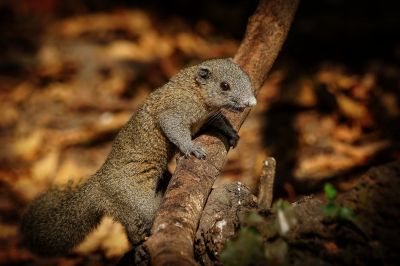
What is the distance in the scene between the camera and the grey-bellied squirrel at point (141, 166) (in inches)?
223

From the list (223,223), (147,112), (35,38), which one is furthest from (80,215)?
(35,38)

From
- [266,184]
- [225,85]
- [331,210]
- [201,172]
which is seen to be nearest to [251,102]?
[225,85]

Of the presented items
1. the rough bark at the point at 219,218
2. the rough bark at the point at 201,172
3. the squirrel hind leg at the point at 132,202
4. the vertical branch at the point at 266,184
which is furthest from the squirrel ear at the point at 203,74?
the vertical branch at the point at 266,184

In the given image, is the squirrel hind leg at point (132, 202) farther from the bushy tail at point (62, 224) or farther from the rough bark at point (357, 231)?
the rough bark at point (357, 231)

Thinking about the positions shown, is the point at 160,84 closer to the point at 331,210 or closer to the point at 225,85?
the point at 225,85

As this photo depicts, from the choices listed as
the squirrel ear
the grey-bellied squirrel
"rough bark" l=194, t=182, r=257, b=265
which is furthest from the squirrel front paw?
the squirrel ear

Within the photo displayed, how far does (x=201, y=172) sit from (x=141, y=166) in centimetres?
118

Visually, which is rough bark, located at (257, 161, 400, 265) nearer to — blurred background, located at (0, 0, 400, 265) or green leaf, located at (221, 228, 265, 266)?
green leaf, located at (221, 228, 265, 266)

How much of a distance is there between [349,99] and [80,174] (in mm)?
4671

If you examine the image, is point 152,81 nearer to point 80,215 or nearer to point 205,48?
point 205,48

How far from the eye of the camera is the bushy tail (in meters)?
5.75

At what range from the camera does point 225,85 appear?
5930 millimetres

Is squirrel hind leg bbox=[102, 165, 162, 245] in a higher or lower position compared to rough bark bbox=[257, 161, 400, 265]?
lower

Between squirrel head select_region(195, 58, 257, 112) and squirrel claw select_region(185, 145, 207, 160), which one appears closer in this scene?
squirrel claw select_region(185, 145, 207, 160)
